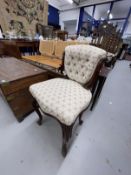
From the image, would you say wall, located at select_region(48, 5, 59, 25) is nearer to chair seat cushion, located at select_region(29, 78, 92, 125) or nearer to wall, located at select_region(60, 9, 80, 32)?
wall, located at select_region(60, 9, 80, 32)

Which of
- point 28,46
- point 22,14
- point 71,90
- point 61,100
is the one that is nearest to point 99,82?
point 71,90

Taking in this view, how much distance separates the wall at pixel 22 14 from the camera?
2420 millimetres

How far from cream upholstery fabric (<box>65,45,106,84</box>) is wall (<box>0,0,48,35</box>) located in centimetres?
248

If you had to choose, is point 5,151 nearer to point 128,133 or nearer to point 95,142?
point 95,142

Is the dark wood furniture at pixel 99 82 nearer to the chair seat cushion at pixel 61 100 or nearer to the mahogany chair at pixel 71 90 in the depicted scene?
the mahogany chair at pixel 71 90

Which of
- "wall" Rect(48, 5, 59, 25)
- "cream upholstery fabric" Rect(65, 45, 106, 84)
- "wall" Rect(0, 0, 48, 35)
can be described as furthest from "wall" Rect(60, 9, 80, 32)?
"cream upholstery fabric" Rect(65, 45, 106, 84)

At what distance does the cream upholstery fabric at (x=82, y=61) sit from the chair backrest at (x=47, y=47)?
4.07 feet

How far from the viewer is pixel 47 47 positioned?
7.54 ft

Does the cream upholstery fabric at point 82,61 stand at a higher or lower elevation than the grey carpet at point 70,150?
higher

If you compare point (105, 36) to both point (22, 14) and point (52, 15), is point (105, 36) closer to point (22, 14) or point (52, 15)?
point (22, 14)

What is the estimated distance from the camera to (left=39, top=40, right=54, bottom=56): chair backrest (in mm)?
2206

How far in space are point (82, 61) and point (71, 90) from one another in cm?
38

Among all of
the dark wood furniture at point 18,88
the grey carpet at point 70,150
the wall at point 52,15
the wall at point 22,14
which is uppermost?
the wall at point 52,15

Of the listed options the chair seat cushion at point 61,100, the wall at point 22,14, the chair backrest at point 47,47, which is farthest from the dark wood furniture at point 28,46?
the chair seat cushion at point 61,100
